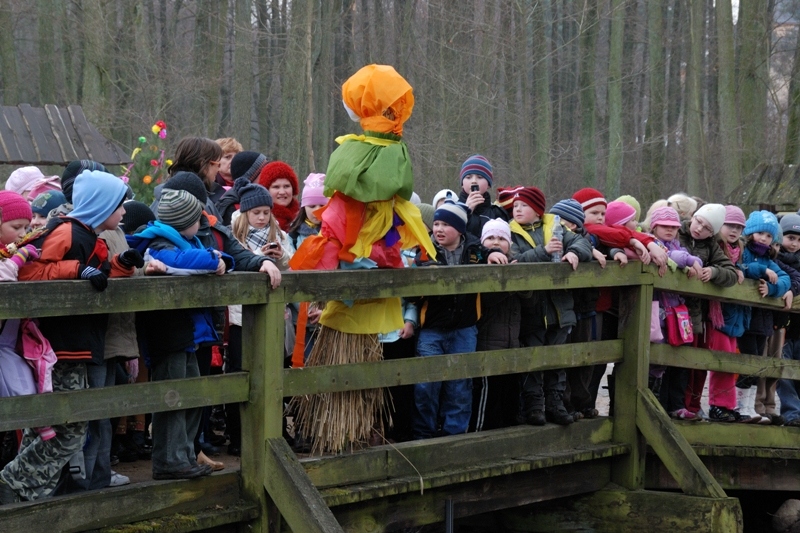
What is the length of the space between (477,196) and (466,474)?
1.80 meters

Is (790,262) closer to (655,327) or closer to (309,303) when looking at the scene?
(655,327)

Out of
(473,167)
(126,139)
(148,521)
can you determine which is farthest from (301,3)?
(148,521)

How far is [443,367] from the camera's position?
529cm

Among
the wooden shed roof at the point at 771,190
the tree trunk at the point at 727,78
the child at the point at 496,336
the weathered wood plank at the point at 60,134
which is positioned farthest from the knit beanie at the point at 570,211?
the tree trunk at the point at 727,78

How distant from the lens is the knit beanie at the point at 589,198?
6559mm

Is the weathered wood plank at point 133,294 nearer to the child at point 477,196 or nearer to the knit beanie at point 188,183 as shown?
the knit beanie at point 188,183

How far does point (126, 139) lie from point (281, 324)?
1992 cm

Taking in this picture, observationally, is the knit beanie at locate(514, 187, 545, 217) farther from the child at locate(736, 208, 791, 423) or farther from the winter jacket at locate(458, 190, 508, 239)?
the child at locate(736, 208, 791, 423)

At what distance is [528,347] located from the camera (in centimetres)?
578

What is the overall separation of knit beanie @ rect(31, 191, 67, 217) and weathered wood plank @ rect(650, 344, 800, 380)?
12.2 ft

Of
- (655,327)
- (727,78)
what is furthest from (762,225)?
(727,78)

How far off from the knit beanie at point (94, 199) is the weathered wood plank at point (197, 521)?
127 centimetres

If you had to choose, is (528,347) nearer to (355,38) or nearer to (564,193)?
(564,193)

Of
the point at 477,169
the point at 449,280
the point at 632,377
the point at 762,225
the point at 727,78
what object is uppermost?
the point at 727,78
